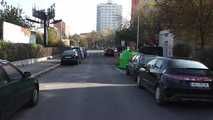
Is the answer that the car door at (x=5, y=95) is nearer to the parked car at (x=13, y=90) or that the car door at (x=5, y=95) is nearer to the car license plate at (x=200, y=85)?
the parked car at (x=13, y=90)

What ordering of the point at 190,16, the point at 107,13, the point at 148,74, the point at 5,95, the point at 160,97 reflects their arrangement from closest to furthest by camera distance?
the point at 5,95
the point at 160,97
the point at 148,74
the point at 190,16
the point at 107,13

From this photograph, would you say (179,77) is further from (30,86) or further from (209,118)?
(30,86)

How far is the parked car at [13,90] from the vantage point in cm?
883

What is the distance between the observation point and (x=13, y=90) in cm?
958

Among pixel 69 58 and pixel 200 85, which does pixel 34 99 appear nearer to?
pixel 200 85

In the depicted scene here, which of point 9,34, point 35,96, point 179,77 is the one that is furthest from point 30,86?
point 9,34

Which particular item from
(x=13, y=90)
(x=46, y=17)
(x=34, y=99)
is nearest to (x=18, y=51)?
(x=34, y=99)

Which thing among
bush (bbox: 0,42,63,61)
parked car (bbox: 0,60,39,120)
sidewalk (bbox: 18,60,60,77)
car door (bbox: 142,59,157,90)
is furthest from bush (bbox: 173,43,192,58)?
parked car (bbox: 0,60,39,120)

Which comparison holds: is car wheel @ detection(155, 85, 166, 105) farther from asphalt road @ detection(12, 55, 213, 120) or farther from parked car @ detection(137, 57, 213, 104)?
asphalt road @ detection(12, 55, 213, 120)

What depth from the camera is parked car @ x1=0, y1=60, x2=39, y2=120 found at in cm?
883

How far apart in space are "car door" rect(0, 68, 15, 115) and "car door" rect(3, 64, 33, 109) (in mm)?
220

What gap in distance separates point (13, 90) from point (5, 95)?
71cm

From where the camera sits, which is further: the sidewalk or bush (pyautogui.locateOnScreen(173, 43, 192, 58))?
bush (pyautogui.locateOnScreen(173, 43, 192, 58))

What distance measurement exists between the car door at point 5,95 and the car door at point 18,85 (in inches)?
8.7
